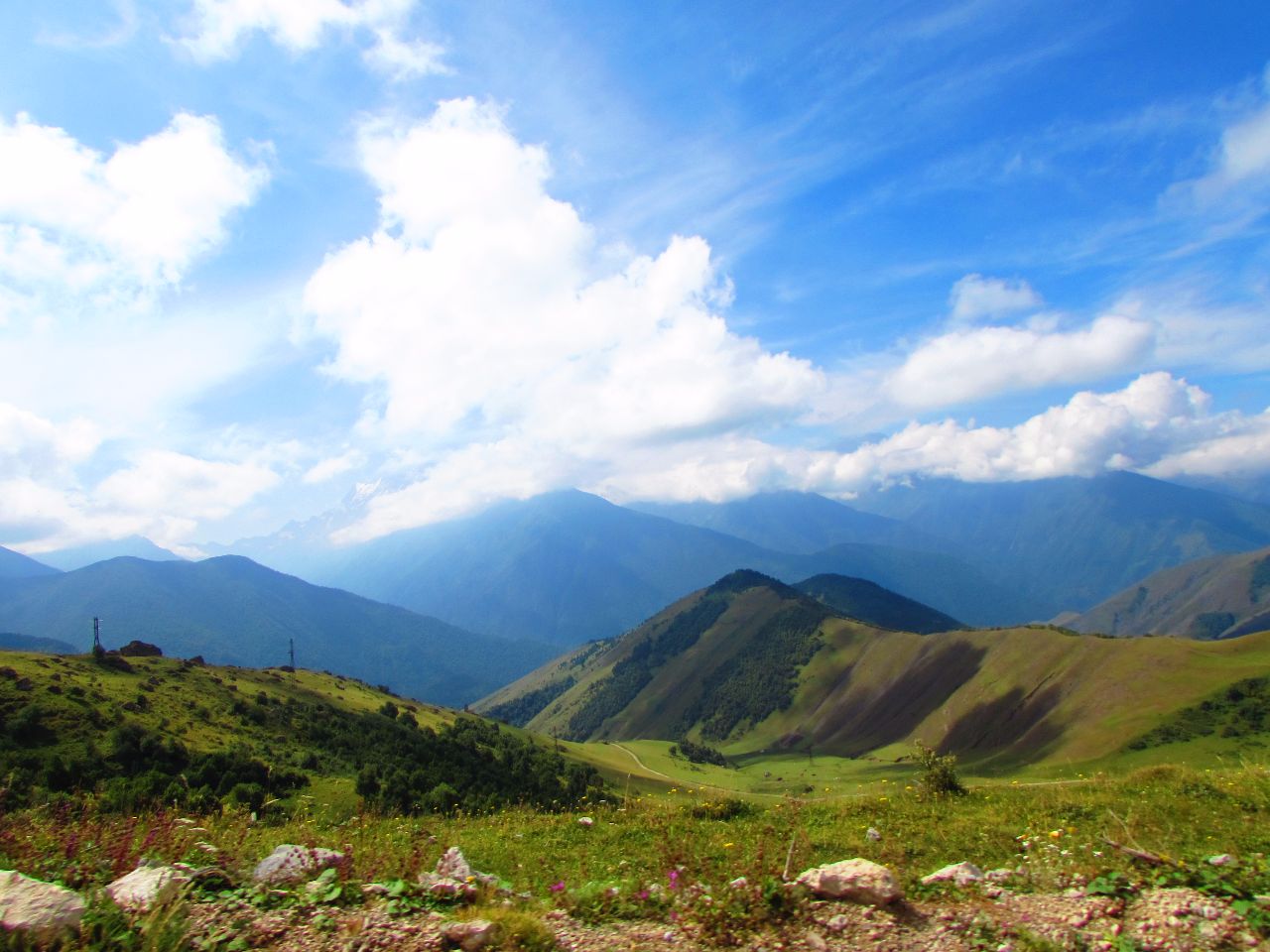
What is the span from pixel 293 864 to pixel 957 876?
9251 mm

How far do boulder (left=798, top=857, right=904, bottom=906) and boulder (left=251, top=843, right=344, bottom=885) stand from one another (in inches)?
258

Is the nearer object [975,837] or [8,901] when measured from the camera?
[8,901]

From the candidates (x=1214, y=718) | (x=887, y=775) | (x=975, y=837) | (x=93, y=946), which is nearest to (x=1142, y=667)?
(x=1214, y=718)

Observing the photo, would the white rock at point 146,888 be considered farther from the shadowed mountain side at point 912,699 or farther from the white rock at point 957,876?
the shadowed mountain side at point 912,699

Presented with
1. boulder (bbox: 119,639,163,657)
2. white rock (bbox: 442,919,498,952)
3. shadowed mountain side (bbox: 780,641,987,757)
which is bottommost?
shadowed mountain side (bbox: 780,641,987,757)

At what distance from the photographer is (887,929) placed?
7.91 m

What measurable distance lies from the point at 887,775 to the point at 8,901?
150685 mm

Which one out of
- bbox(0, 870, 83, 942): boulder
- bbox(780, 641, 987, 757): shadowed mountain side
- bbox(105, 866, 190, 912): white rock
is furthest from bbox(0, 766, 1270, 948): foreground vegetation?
bbox(780, 641, 987, 757): shadowed mountain side

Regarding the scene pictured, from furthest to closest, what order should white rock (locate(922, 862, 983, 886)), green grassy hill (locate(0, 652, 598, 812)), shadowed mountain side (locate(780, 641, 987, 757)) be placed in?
shadowed mountain side (locate(780, 641, 987, 757)), green grassy hill (locate(0, 652, 598, 812)), white rock (locate(922, 862, 983, 886))

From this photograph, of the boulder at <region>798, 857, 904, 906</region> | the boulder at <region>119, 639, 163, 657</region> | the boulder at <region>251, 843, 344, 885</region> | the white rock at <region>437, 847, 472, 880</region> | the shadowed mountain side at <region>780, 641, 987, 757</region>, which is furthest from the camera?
the shadowed mountain side at <region>780, 641, 987, 757</region>

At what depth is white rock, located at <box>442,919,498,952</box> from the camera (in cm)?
718

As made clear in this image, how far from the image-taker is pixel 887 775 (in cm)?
13438

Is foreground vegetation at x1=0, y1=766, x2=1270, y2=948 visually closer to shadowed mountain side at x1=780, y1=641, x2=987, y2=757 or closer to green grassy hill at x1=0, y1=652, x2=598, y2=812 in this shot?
green grassy hill at x1=0, y1=652, x2=598, y2=812

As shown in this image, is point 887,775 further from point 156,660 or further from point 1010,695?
point 156,660
